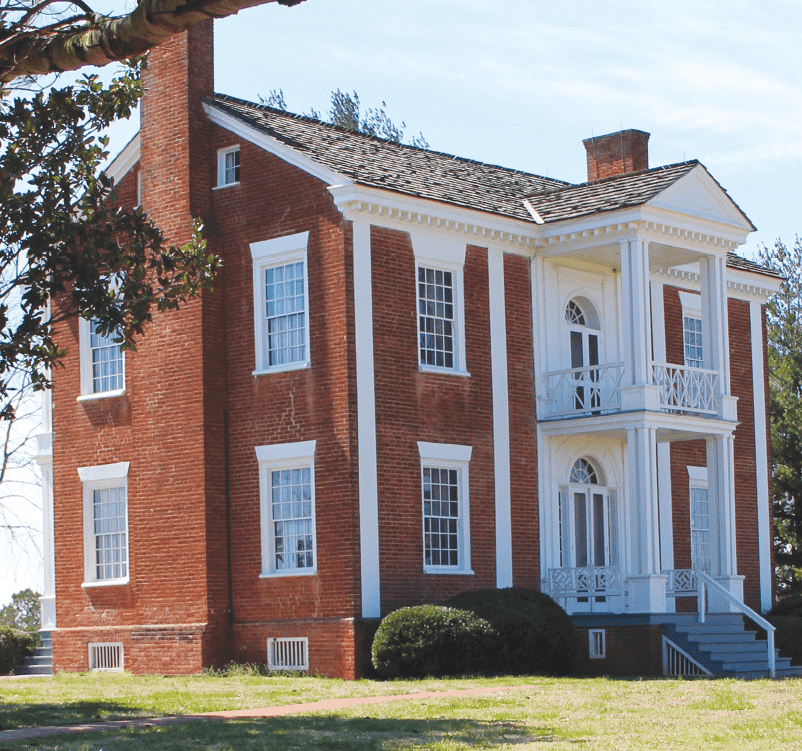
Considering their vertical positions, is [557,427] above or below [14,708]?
above

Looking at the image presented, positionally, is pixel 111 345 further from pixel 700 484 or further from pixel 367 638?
pixel 700 484

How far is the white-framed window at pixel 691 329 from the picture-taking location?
31297 mm

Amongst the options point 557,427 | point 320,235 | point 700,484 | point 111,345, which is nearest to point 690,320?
point 700,484

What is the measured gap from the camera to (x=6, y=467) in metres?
48.4

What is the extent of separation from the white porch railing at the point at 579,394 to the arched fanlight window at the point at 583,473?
1.32 metres

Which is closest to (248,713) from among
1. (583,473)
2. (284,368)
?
(284,368)

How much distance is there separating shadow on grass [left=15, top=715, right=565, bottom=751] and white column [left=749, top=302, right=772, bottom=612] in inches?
719

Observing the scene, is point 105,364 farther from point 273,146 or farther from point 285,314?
point 273,146

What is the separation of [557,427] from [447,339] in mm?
2865

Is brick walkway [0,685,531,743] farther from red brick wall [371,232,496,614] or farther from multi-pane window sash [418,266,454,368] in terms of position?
multi-pane window sash [418,266,454,368]

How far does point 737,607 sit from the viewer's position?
25.3 meters

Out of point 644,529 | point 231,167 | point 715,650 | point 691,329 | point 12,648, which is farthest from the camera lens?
point 691,329

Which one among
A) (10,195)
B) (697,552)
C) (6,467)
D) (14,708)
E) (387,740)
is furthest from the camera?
(6,467)

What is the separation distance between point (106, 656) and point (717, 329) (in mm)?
13392
